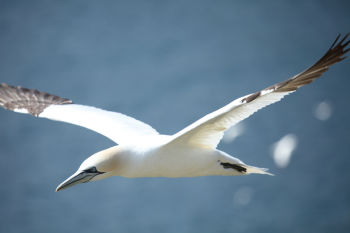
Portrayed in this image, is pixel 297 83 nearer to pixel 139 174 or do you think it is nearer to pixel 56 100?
pixel 139 174

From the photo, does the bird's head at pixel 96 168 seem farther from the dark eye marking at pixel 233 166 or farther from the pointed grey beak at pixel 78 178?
the dark eye marking at pixel 233 166

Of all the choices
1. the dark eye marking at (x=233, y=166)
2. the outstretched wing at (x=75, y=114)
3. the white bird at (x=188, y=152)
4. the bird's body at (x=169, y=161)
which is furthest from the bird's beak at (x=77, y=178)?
the dark eye marking at (x=233, y=166)

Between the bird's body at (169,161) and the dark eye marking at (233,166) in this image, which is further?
the dark eye marking at (233,166)

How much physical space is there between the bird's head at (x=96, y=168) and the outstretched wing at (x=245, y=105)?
0.59 m

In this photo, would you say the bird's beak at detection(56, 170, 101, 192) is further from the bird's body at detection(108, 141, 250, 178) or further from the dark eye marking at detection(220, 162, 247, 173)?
the dark eye marking at detection(220, 162, 247, 173)

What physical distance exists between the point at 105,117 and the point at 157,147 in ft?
4.73

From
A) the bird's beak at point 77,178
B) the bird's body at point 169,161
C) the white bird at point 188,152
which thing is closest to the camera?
the white bird at point 188,152

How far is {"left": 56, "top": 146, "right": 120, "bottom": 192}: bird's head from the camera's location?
4.51 metres

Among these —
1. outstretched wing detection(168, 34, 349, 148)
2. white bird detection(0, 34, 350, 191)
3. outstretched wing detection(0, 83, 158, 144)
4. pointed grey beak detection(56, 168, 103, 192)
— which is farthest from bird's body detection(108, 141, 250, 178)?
outstretched wing detection(0, 83, 158, 144)

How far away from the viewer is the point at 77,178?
14.8 feet

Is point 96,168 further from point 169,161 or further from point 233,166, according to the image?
point 233,166

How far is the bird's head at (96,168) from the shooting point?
4512 mm

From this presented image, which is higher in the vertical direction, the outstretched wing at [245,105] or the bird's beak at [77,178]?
the outstretched wing at [245,105]

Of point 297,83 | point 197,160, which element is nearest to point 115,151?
point 197,160
